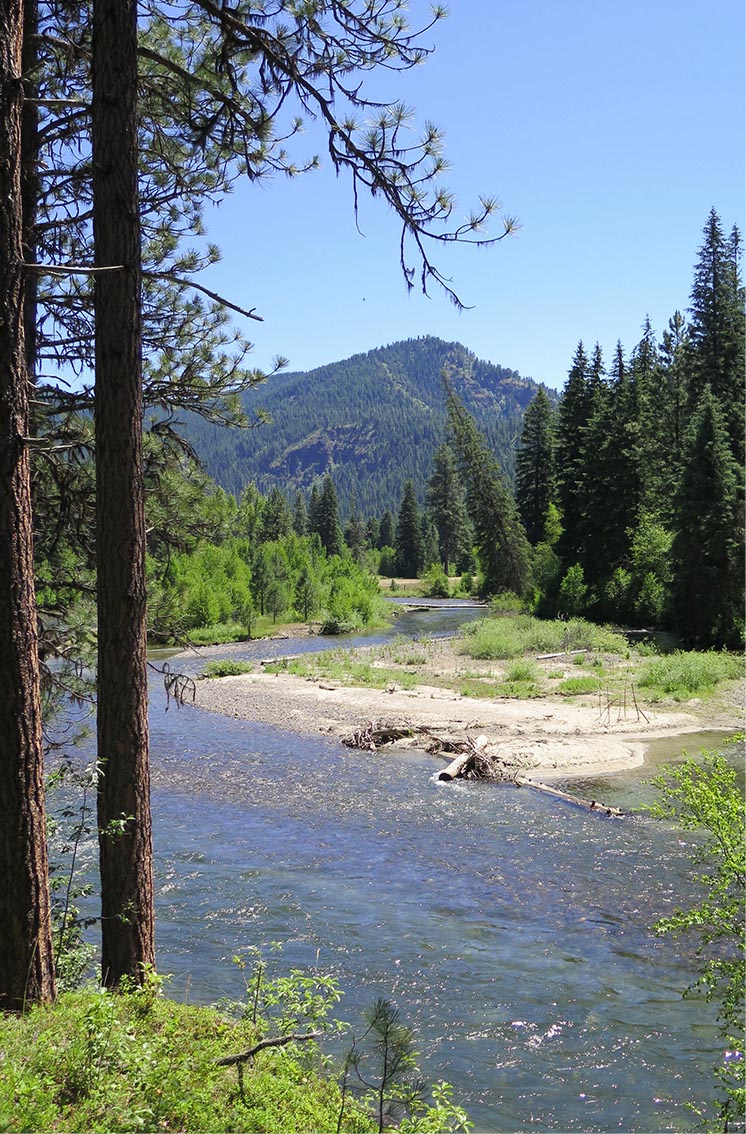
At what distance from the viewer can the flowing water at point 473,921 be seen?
21.6 ft

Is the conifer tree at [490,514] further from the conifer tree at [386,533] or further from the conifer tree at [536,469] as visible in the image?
the conifer tree at [386,533]

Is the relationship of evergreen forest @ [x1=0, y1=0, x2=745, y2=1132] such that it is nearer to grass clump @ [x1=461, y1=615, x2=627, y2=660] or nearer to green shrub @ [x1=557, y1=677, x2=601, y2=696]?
green shrub @ [x1=557, y1=677, x2=601, y2=696]

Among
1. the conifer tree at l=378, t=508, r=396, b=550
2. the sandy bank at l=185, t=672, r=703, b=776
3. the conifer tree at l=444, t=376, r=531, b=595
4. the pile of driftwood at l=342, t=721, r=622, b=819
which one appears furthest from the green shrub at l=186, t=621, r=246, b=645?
the conifer tree at l=378, t=508, r=396, b=550

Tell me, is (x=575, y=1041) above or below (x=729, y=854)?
below

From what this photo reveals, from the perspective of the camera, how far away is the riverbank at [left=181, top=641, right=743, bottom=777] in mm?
17484

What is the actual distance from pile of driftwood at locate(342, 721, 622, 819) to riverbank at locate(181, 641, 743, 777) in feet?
1.03

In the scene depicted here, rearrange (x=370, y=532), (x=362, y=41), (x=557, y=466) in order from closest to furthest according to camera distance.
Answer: (x=362, y=41)
(x=557, y=466)
(x=370, y=532)

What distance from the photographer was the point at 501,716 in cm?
2084

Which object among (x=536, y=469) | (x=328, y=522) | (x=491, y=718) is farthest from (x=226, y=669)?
(x=328, y=522)

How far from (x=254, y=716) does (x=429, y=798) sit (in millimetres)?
9203

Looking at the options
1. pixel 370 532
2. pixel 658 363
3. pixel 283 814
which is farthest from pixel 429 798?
pixel 370 532

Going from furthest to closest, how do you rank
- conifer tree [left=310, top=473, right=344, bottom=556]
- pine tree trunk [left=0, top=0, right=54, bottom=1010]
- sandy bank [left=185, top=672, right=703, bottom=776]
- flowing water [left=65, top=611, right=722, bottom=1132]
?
conifer tree [left=310, top=473, right=344, bottom=556] → sandy bank [left=185, top=672, right=703, bottom=776] → flowing water [left=65, top=611, right=722, bottom=1132] → pine tree trunk [left=0, top=0, right=54, bottom=1010]

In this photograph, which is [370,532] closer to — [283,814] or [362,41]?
[283,814]

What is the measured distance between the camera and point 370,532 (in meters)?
121
